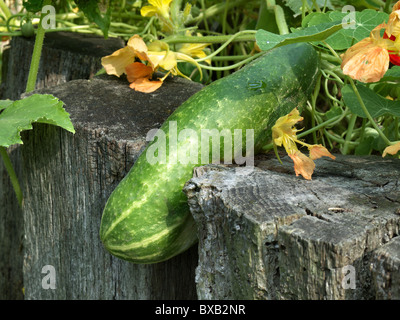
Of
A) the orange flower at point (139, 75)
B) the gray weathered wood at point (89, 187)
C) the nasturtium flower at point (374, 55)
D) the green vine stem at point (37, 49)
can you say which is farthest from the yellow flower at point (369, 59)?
the green vine stem at point (37, 49)

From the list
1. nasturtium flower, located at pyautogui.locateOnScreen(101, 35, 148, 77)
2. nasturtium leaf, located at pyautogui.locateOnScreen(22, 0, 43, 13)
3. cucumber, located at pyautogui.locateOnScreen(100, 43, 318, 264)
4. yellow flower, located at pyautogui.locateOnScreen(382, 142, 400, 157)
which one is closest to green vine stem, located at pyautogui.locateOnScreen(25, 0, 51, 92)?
nasturtium leaf, located at pyautogui.locateOnScreen(22, 0, 43, 13)

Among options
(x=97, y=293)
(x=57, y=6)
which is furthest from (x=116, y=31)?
(x=97, y=293)

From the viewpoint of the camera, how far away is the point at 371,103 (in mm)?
1201

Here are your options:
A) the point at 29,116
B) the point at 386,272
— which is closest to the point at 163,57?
the point at 29,116

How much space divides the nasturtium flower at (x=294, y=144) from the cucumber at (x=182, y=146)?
8 cm

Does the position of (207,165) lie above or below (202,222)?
above

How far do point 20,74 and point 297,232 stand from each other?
1.55m

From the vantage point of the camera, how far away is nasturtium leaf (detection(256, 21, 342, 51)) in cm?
102

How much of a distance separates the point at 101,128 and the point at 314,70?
20.4 inches

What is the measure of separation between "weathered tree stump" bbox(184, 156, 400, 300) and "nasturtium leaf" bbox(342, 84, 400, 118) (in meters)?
0.12

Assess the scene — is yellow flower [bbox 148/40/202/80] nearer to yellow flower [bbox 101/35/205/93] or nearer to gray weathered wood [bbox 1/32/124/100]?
yellow flower [bbox 101/35/205/93]

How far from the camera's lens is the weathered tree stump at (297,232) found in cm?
80

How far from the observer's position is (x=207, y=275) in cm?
101
